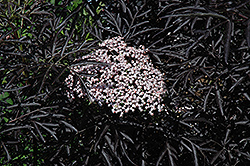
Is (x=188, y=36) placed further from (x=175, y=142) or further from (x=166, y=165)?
(x=166, y=165)

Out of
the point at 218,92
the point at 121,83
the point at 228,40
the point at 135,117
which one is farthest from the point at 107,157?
the point at 228,40

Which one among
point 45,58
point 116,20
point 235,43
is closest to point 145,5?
point 116,20

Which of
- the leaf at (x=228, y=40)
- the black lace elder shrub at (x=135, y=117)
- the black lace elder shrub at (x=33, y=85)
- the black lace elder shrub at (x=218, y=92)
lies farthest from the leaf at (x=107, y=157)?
the leaf at (x=228, y=40)

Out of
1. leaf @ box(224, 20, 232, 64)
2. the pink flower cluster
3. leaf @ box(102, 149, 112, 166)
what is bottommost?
leaf @ box(102, 149, 112, 166)

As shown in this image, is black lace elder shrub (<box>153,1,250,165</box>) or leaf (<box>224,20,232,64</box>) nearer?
leaf (<box>224,20,232,64</box>)

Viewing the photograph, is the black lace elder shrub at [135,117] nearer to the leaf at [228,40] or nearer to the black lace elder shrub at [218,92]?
the black lace elder shrub at [218,92]

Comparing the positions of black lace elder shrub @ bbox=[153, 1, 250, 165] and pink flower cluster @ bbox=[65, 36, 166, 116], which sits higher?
pink flower cluster @ bbox=[65, 36, 166, 116]

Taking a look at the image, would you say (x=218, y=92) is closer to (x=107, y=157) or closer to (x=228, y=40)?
(x=228, y=40)

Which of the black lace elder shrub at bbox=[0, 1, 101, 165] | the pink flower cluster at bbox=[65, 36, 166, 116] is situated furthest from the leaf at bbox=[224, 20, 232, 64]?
the black lace elder shrub at bbox=[0, 1, 101, 165]

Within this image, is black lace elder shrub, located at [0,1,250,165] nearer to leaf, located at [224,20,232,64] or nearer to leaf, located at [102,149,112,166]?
leaf, located at [102,149,112,166]

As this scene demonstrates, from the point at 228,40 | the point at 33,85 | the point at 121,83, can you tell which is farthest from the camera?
the point at 121,83

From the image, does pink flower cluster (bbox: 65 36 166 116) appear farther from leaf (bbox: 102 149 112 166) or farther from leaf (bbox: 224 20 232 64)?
leaf (bbox: 224 20 232 64)
